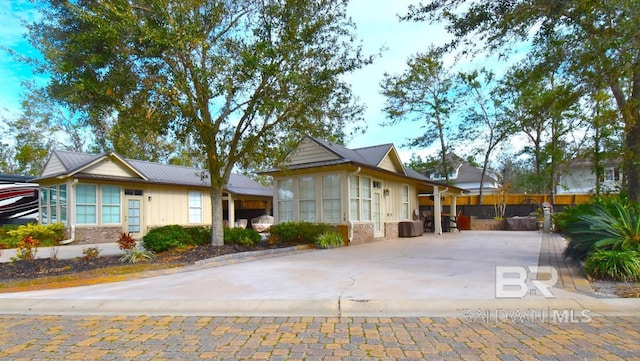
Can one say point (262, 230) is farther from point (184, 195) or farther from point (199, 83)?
point (199, 83)

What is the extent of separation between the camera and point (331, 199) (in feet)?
42.3

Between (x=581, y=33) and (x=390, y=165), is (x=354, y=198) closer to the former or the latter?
(x=390, y=165)

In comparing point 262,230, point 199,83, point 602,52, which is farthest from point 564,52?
point 262,230

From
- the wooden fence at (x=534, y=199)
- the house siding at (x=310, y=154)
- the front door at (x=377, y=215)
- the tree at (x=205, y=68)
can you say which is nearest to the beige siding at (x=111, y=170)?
the tree at (x=205, y=68)

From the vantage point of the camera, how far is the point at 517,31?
761 cm

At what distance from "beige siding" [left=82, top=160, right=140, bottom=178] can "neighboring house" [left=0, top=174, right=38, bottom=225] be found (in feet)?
11.4

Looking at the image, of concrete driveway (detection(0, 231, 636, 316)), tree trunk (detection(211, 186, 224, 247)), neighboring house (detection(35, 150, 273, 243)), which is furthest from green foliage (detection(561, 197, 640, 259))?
neighboring house (detection(35, 150, 273, 243))

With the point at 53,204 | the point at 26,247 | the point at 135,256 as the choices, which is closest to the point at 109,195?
the point at 53,204

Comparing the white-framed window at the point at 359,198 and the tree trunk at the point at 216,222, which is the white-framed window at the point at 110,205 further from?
the white-framed window at the point at 359,198

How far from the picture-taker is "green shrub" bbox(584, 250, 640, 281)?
557cm

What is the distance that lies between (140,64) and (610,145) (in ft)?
79.5

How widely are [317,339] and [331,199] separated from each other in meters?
9.24

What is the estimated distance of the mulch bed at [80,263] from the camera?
7.27 m

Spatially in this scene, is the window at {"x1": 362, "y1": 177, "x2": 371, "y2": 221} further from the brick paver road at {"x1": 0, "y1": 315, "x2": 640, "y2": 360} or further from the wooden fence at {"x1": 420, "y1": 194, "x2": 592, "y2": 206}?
the wooden fence at {"x1": 420, "y1": 194, "x2": 592, "y2": 206}
